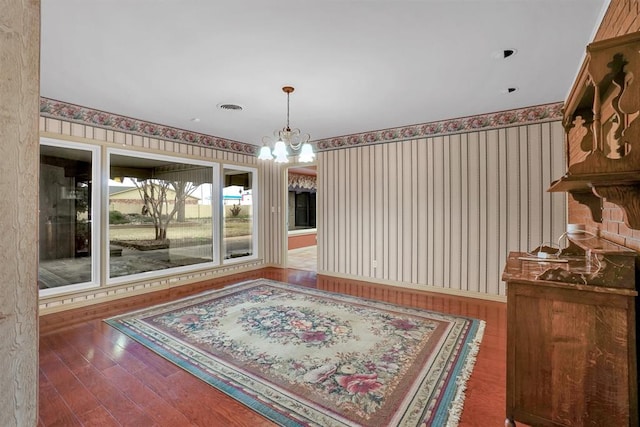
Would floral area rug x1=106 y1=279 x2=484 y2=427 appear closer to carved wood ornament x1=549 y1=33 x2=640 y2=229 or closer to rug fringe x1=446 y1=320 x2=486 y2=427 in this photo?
rug fringe x1=446 y1=320 x2=486 y2=427

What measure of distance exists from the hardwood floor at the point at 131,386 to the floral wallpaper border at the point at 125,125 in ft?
7.90

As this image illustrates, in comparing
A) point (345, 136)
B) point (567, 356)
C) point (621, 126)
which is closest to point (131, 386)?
point (567, 356)

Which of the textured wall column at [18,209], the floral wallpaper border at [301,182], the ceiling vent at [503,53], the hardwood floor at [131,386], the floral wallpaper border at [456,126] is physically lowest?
the hardwood floor at [131,386]

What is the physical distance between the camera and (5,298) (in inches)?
26.3

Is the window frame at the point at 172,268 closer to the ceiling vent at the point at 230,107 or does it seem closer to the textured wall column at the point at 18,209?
the ceiling vent at the point at 230,107

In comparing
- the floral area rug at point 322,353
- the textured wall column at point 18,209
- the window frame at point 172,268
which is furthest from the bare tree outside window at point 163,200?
the textured wall column at point 18,209

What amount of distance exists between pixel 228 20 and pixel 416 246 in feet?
12.5

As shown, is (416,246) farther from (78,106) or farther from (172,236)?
(78,106)

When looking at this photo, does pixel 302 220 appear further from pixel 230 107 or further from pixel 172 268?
pixel 230 107

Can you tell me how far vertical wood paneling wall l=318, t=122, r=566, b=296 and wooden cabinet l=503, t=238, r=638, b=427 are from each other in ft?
8.45

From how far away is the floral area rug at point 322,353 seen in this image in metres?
1.93

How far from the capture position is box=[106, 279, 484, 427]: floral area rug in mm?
1935

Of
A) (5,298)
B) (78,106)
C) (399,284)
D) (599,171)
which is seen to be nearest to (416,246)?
(399,284)

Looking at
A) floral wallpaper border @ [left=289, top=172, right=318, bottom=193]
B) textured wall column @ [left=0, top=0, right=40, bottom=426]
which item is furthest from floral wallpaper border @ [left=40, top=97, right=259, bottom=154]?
textured wall column @ [left=0, top=0, right=40, bottom=426]
